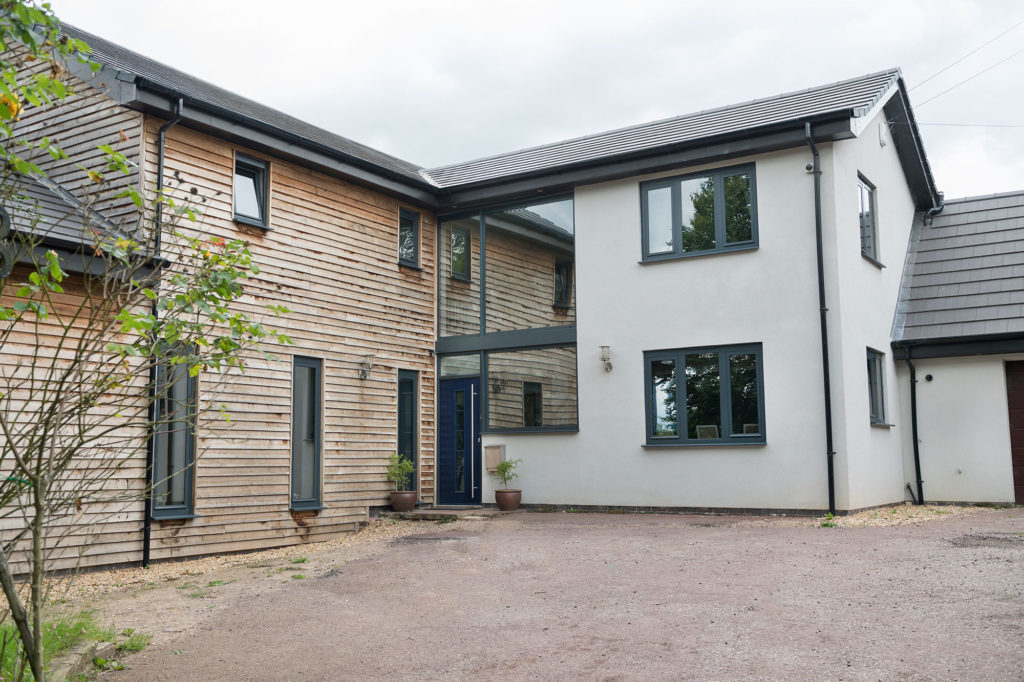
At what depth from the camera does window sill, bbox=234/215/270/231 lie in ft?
38.6

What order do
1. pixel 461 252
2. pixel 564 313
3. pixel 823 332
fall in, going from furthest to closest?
1. pixel 461 252
2. pixel 564 313
3. pixel 823 332

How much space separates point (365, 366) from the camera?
13.6 m

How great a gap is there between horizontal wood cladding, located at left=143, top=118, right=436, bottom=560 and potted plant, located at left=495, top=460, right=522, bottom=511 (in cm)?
132

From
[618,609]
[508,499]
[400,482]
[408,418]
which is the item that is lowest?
[618,609]

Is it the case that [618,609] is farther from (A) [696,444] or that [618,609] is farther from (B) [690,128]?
(B) [690,128]

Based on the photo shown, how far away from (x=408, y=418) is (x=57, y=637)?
903 centimetres

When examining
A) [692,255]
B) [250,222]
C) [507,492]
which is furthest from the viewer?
[507,492]

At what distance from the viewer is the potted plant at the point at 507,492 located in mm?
14000

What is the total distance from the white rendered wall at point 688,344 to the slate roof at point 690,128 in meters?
0.55

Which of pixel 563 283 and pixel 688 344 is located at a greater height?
pixel 563 283

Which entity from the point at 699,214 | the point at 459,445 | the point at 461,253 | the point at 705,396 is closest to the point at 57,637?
the point at 705,396

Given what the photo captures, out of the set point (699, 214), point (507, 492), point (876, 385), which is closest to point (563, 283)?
point (699, 214)

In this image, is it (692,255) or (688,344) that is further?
(692,255)

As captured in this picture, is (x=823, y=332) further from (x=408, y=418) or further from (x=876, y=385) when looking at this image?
(x=408, y=418)
